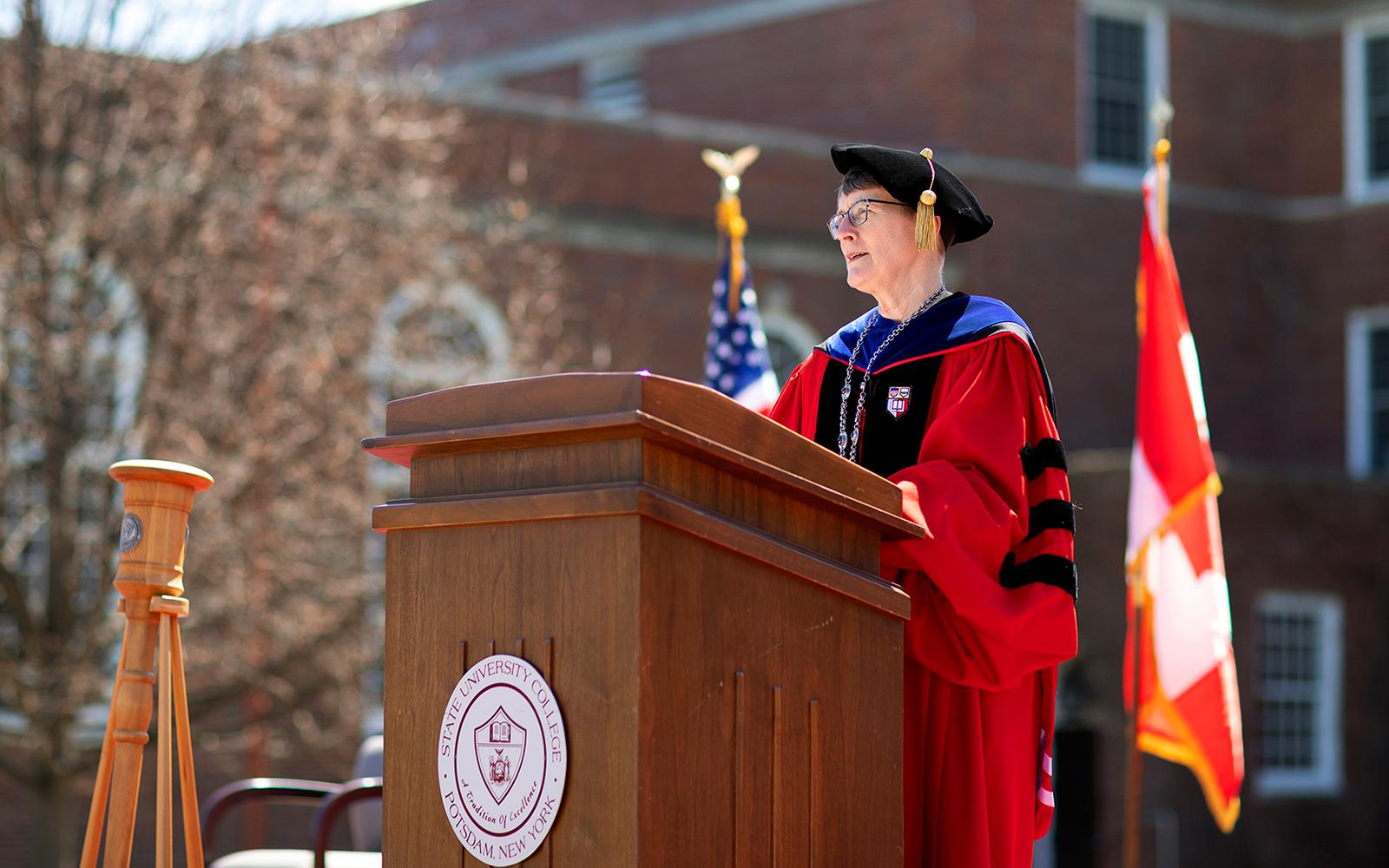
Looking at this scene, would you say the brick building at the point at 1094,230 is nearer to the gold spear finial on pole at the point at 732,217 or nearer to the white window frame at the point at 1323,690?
the white window frame at the point at 1323,690

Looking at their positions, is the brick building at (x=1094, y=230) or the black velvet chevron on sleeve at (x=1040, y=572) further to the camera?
the brick building at (x=1094, y=230)

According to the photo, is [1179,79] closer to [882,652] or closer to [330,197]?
[330,197]

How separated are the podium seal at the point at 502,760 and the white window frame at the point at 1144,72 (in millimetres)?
20261

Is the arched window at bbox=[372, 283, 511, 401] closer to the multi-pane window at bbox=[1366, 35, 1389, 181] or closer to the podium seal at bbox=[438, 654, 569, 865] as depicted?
the podium seal at bbox=[438, 654, 569, 865]

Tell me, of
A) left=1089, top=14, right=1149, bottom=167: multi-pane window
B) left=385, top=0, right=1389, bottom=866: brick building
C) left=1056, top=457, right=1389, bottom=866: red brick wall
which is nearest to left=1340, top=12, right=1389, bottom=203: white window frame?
left=385, top=0, right=1389, bottom=866: brick building

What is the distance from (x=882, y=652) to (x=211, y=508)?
9.08 meters

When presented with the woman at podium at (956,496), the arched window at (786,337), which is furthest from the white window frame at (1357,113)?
the woman at podium at (956,496)

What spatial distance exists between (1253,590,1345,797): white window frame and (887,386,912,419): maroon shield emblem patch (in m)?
17.3

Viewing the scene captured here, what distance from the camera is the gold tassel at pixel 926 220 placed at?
145 inches

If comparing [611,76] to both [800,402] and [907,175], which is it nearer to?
[800,402]

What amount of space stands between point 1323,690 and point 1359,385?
4437 millimetres

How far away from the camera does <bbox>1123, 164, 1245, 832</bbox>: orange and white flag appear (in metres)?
8.45

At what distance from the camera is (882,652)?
3.09 m

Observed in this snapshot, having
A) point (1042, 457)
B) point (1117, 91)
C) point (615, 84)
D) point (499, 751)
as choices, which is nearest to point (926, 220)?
point (1042, 457)
